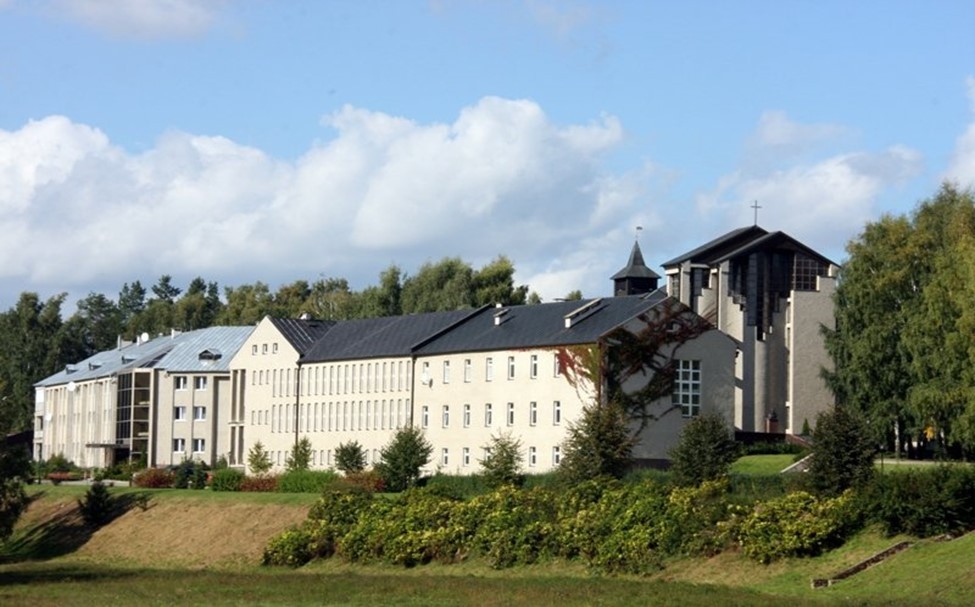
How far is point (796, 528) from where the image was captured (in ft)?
A: 176

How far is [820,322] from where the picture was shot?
320ft

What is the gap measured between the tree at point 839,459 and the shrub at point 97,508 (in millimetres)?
39952

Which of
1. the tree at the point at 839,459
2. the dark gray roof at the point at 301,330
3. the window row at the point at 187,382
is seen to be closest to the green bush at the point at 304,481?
the dark gray roof at the point at 301,330

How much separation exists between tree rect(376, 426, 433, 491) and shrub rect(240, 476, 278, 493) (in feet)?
21.4

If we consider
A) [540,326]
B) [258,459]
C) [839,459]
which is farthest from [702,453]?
[258,459]

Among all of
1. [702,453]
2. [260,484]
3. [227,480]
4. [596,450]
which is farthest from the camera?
[227,480]

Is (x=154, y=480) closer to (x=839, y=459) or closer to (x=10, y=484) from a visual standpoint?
(x=10, y=484)

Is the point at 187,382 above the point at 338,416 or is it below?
above

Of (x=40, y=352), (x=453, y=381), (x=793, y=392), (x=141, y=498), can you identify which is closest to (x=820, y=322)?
(x=793, y=392)

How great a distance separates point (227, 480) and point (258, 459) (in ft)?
42.9

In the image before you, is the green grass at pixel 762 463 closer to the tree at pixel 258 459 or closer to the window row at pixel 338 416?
the window row at pixel 338 416

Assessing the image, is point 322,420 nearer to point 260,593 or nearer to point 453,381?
point 453,381

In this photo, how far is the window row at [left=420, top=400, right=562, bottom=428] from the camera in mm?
85812

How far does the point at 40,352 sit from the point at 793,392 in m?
98.7
